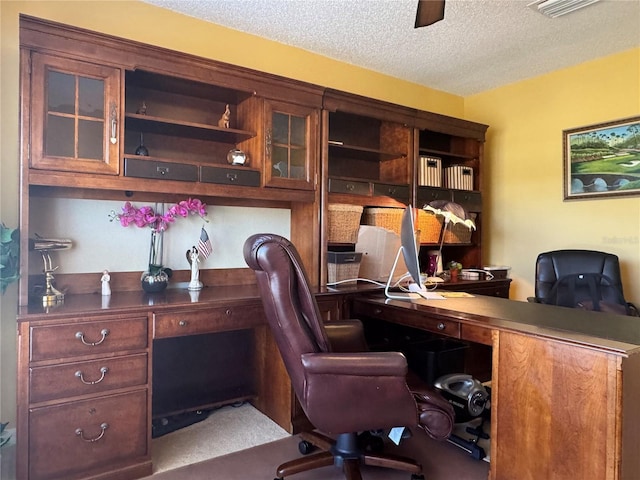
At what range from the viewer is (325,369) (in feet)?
5.17

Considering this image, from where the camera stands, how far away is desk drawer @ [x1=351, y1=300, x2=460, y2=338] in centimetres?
200

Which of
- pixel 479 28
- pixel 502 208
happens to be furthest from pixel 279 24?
pixel 502 208

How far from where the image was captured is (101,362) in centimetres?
190

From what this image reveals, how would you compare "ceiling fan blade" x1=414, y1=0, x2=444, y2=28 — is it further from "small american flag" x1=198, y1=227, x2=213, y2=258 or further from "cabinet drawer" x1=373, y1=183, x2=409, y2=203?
"small american flag" x1=198, y1=227, x2=213, y2=258

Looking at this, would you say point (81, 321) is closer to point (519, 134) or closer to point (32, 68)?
point (32, 68)

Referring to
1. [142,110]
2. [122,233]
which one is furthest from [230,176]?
[122,233]

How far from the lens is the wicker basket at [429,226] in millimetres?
3396

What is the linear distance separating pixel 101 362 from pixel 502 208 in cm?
356

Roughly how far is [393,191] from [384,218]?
0.23 metres

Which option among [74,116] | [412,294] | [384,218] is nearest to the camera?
[74,116]

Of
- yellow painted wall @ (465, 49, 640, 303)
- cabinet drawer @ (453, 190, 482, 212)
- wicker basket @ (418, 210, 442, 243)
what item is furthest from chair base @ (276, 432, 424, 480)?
yellow painted wall @ (465, 49, 640, 303)

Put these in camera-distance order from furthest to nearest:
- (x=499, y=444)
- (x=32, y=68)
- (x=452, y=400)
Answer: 1. (x=452, y=400)
2. (x=32, y=68)
3. (x=499, y=444)

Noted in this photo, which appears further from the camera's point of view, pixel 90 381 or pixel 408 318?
pixel 408 318

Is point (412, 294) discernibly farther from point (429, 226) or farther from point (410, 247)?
point (429, 226)
